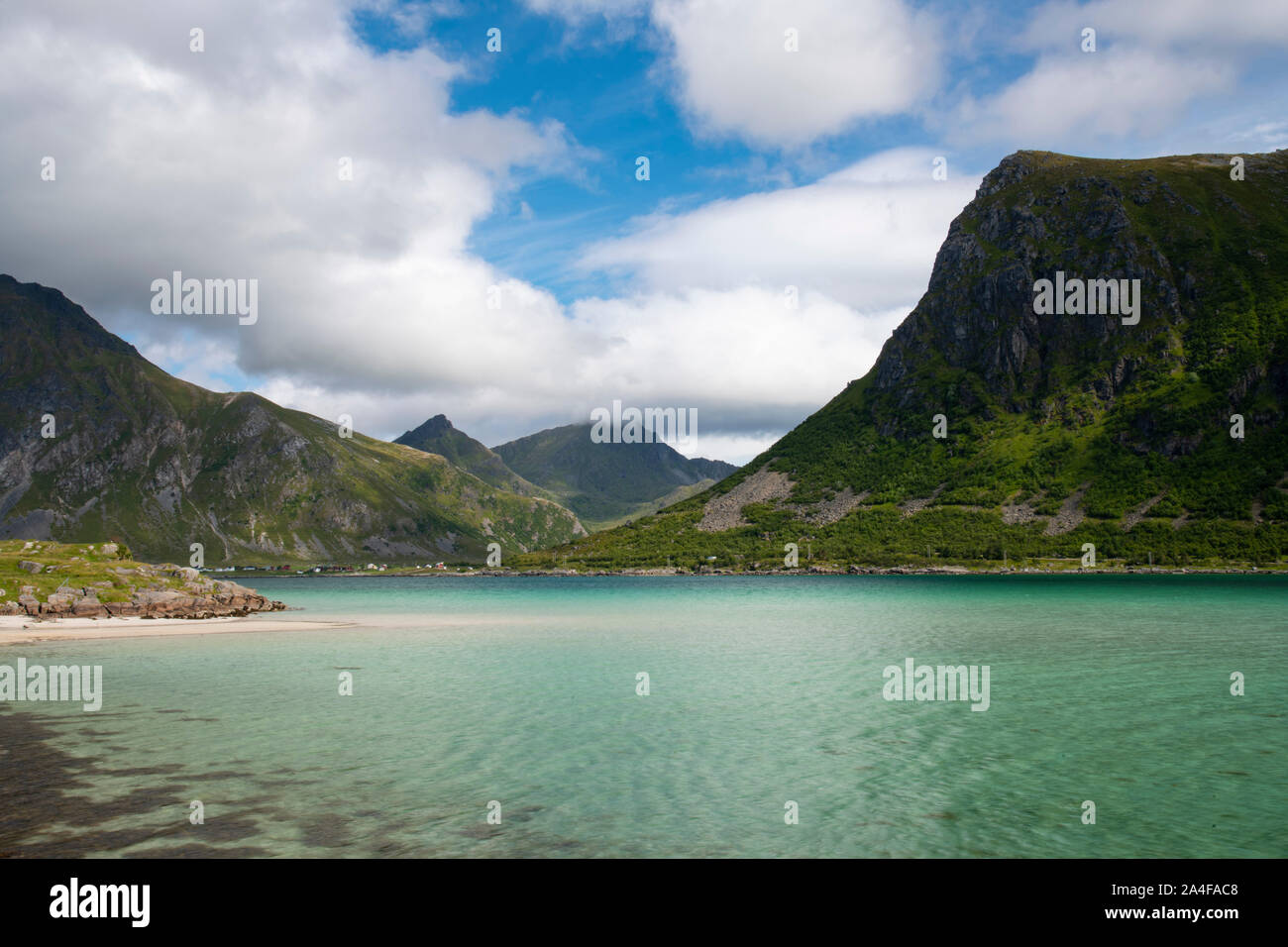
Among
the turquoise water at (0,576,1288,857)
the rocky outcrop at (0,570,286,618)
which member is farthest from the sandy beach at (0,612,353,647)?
the turquoise water at (0,576,1288,857)

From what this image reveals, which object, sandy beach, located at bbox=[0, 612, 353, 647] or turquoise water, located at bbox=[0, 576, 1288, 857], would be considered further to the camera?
sandy beach, located at bbox=[0, 612, 353, 647]

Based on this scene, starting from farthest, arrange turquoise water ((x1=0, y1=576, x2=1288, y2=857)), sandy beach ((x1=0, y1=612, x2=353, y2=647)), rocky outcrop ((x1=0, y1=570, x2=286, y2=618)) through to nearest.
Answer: rocky outcrop ((x1=0, y1=570, x2=286, y2=618)), sandy beach ((x1=0, y1=612, x2=353, y2=647)), turquoise water ((x1=0, y1=576, x2=1288, y2=857))

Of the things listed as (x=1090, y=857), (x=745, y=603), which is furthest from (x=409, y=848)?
(x=745, y=603)

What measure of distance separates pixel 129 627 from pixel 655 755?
65.1 metres

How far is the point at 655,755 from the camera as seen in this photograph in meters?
24.8

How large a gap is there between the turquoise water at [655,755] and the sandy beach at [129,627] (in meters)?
11.6

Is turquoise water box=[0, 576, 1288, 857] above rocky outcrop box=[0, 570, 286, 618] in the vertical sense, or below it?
above

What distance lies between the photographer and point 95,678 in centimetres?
3912

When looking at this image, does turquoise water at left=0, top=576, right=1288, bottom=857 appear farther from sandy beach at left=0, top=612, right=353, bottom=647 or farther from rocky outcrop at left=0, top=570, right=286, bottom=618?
rocky outcrop at left=0, top=570, right=286, bottom=618

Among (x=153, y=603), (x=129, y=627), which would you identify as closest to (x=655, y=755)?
(x=129, y=627)

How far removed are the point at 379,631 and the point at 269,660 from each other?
22.0 meters

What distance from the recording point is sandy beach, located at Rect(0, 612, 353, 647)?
59719 millimetres

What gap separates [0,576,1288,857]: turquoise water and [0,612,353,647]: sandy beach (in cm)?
1164
